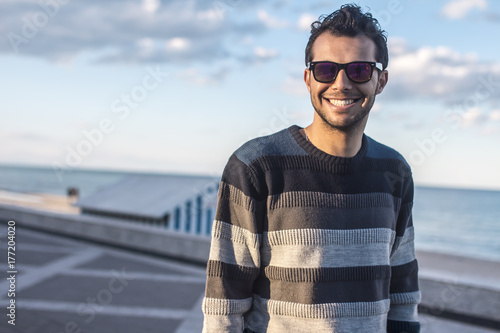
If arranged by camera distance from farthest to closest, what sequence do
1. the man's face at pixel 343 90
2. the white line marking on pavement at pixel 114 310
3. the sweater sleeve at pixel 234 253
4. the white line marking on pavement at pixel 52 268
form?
the white line marking on pavement at pixel 52 268 < the white line marking on pavement at pixel 114 310 < the man's face at pixel 343 90 < the sweater sleeve at pixel 234 253

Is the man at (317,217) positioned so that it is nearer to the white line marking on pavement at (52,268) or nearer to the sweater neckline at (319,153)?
the sweater neckline at (319,153)

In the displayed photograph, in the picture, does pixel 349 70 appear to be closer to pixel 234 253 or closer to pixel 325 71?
pixel 325 71

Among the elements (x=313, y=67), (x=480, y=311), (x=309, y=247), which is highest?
(x=313, y=67)

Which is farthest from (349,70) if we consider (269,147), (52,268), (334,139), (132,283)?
(52,268)

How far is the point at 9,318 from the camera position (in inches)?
164

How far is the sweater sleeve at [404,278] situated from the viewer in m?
1.78

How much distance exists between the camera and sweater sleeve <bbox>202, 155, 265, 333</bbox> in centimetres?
146

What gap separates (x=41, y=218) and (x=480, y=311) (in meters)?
7.91

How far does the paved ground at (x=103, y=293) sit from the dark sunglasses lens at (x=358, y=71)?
3.32 meters

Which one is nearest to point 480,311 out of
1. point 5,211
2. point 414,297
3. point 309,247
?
point 414,297

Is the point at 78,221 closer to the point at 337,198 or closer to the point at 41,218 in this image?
the point at 41,218

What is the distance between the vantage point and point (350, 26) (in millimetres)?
1552

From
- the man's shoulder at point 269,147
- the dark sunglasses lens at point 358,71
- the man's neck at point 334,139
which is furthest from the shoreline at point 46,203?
the dark sunglasses lens at point 358,71

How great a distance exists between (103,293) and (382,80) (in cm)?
437
